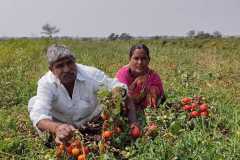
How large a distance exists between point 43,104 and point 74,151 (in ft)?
2.61

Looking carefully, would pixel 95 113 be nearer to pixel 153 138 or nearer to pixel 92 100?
pixel 92 100

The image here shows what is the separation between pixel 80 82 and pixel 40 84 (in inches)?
12.3

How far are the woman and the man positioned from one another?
735 millimetres

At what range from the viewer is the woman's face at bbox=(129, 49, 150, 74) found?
498 cm

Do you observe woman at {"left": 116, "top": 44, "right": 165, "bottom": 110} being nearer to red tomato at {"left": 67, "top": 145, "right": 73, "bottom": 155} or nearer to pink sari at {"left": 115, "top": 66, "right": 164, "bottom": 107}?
pink sari at {"left": 115, "top": 66, "right": 164, "bottom": 107}

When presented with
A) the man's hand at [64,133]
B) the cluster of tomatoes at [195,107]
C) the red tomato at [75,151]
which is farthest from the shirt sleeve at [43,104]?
the cluster of tomatoes at [195,107]

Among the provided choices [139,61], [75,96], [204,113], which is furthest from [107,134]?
[139,61]

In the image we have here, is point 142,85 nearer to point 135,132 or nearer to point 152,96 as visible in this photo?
point 152,96

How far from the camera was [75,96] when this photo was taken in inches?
164

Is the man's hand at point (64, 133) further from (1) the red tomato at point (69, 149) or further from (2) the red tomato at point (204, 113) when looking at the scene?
(2) the red tomato at point (204, 113)

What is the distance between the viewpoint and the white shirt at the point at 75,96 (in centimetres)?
404

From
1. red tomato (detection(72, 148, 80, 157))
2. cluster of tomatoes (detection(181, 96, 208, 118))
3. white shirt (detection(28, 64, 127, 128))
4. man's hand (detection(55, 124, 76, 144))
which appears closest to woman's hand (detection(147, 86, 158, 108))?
cluster of tomatoes (detection(181, 96, 208, 118))

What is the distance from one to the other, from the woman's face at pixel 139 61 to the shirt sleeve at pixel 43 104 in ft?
3.96

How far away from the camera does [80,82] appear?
4125 millimetres
